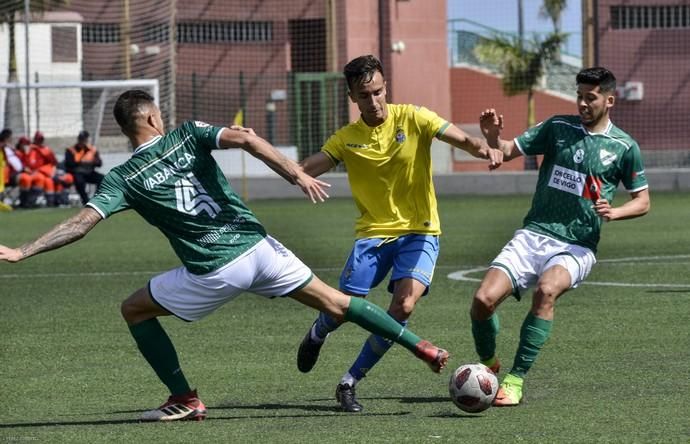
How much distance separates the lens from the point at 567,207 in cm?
844

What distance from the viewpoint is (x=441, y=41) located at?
44906mm

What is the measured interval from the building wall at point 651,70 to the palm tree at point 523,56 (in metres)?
3.78

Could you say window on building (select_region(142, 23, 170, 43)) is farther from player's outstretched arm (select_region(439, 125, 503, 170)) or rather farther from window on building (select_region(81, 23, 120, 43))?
player's outstretched arm (select_region(439, 125, 503, 170))

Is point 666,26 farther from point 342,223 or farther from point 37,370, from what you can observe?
point 37,370

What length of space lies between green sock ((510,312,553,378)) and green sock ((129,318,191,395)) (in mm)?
1866

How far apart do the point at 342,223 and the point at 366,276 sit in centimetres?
1592

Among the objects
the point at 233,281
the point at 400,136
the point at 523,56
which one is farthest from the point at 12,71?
the point at 233,281

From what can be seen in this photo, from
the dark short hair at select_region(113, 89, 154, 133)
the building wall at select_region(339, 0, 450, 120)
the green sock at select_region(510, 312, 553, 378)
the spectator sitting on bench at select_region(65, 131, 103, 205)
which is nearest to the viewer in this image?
the dark short hair at select_region(113, 89, 154, 133)

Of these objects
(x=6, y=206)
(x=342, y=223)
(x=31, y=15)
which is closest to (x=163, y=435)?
(x=342, y=223)

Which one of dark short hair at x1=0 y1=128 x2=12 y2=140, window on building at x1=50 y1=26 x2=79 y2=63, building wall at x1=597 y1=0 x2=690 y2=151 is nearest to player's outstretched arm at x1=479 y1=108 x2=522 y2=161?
dark short hair at x1=0 y1=128 x2=12 y2=140

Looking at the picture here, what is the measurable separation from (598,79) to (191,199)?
256cm

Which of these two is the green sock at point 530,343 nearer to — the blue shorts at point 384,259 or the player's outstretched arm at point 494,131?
the blue shorts at point 384,259

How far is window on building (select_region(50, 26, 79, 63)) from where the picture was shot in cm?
3988

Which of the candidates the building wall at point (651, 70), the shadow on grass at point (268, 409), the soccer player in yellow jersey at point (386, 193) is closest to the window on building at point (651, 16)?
the building wall at point (651, 70)
